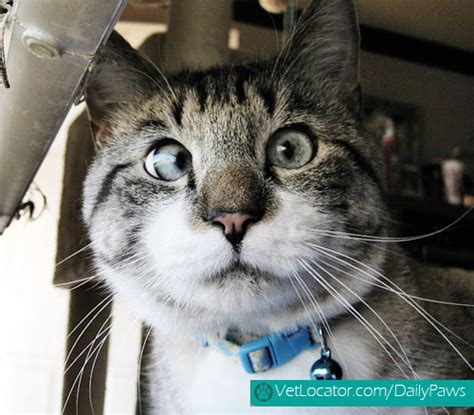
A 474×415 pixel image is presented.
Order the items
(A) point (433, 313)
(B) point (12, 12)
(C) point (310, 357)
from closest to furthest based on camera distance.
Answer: (B) point (12, 12) < (C) point (310, 357) < (A) point (433, 313)

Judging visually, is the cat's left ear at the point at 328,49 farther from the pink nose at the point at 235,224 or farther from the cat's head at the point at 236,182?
the pink nose at the point at 235,224

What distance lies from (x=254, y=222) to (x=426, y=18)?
1411 millimetres

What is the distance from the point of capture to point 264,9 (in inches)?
57.1

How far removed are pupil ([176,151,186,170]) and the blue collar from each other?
0.23m

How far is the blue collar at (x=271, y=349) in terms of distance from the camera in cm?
78

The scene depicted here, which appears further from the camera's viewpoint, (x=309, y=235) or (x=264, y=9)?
(x=264, y=9)

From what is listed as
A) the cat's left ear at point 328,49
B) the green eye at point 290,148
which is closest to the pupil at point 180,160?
the green eye at point 290,148

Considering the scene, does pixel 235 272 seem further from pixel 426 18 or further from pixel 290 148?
pixel 426 18

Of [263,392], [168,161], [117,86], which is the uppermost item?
[117,86]

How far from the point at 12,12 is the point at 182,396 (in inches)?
21.1

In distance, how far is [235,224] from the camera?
0.67m

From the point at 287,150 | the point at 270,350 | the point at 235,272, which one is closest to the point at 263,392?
the point at 270,350

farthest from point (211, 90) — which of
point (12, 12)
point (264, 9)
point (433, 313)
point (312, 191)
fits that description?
point (264, 9)

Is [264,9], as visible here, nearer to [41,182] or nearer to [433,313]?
[41,182]
